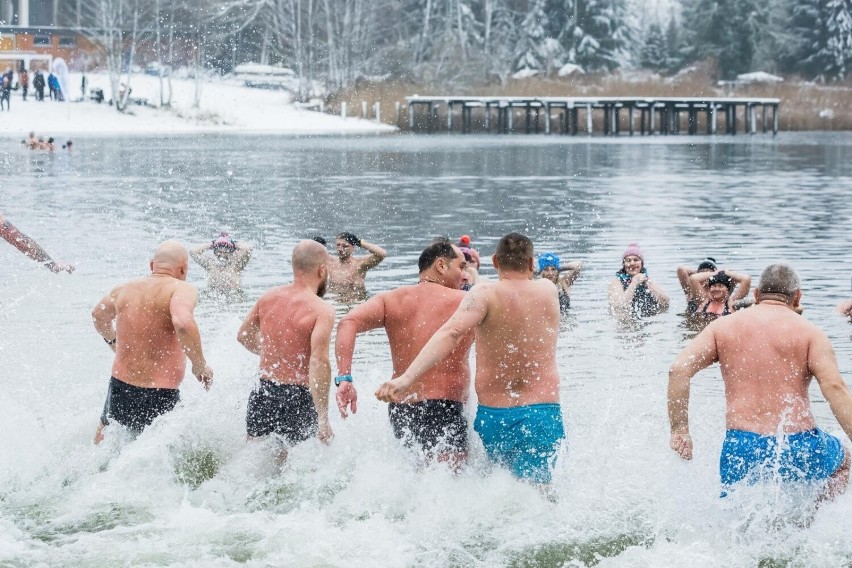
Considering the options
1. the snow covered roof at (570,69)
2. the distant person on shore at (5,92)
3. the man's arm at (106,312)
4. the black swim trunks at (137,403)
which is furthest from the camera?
the snow covered roof at (570,69)

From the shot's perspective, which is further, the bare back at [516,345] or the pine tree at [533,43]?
the pine tree at [533,43]

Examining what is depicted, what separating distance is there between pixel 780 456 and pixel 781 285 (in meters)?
0.88

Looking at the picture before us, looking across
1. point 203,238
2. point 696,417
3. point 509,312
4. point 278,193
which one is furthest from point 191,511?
point 278,193

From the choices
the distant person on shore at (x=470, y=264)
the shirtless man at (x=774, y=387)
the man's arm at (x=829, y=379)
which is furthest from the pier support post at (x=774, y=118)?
the man's arm at (x=829, y=379)

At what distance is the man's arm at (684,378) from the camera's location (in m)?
6.57

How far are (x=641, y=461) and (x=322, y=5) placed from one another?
75979 millimetres

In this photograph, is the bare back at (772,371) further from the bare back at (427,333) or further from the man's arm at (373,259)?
the man's arm at (373,259)

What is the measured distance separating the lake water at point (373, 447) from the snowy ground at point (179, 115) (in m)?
35.5

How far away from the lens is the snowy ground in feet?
203

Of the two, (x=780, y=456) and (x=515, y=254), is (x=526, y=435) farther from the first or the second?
(x=780, y=456)

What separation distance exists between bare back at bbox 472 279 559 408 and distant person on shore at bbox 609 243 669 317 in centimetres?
742

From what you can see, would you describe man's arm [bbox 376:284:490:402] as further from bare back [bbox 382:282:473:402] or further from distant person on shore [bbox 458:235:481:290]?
distant person on shore [bbox 458:235:481:290]

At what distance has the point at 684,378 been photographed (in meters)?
6.59

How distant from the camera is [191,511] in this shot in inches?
302
